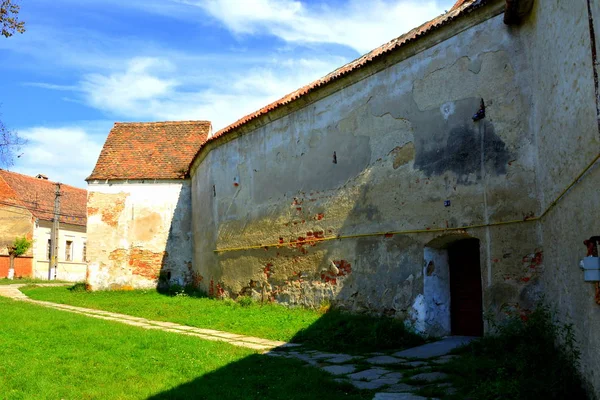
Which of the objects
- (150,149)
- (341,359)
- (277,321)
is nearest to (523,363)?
(341,359)

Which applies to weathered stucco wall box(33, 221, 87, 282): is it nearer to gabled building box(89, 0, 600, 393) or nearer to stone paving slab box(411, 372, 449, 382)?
A: gabled building box(89, 0, 600, 393)

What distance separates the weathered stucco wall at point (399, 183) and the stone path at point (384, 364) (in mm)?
1103

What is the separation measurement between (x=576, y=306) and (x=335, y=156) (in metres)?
6.44

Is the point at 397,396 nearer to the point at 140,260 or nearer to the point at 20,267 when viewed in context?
the point at 140,260

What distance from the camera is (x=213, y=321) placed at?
35.6 feet

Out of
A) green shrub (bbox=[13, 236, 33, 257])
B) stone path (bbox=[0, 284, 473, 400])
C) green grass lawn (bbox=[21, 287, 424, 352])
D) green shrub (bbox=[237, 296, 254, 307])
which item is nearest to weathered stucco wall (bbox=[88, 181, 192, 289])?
green grass lawn (bbox=[21, 287, 424, 352])

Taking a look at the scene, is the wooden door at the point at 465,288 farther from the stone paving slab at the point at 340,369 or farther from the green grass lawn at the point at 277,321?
the stone paving slab at the point at 340,369

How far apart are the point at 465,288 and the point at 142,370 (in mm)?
5301

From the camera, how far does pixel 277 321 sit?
33.8ft

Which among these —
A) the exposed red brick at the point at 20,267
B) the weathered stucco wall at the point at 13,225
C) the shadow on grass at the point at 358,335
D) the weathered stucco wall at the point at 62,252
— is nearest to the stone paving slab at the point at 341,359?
the shadow on grass at the point at 358,335

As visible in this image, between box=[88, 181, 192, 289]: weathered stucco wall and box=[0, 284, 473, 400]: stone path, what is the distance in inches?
392

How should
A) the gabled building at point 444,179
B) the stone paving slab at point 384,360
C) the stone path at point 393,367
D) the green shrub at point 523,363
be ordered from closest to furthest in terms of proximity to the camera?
1. the green shrub at point 523,363
2. the gabled building at point 444,179
3. the stone path at point 393,367
4. the stone paving slab at point 384,360

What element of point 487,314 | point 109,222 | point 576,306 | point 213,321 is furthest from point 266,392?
point 109,222

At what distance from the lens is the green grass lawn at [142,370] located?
5195mm
